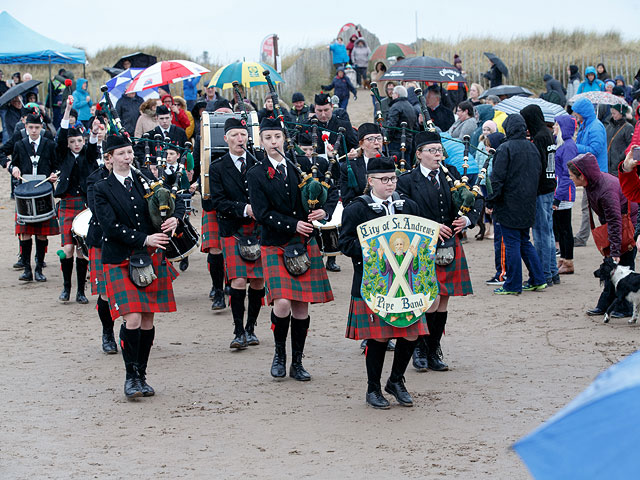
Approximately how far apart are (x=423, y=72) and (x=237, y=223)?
23.7 ft

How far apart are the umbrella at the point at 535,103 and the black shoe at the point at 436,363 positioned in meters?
4.56

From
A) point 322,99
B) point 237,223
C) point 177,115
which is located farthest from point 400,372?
point 177,115

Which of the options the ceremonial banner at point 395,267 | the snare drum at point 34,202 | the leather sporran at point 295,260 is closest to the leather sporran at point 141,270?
the leather sporran at point 295,260

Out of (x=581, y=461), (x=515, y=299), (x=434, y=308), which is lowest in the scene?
(x=515, y=299)

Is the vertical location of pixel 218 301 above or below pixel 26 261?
below

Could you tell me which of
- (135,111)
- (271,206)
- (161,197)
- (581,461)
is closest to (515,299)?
(271,206)

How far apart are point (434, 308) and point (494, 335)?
1.37 metres

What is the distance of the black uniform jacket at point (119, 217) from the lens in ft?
19.8

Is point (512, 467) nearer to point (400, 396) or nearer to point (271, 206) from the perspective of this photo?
point (400, 396)

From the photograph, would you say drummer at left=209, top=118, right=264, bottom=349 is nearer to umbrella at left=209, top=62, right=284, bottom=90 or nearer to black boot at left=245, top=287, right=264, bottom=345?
black boot at left=245, top=287, right=264, bottom=345

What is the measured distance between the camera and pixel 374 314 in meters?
5.60

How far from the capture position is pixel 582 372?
21.0 feet

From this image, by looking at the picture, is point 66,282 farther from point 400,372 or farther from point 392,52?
point 392,52

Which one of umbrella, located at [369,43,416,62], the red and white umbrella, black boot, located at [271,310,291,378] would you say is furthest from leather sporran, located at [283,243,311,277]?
umbrella, located at [369,43,416,62]
